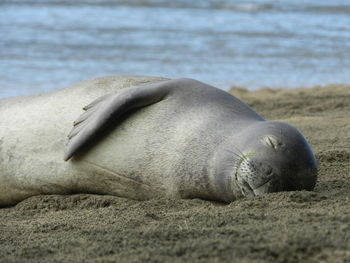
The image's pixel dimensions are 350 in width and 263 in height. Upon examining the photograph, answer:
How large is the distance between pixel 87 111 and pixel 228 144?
998 mm

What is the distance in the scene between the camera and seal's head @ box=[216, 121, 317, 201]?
3.96 m

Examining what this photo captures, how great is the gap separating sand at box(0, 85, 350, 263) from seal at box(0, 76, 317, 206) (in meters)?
0.11

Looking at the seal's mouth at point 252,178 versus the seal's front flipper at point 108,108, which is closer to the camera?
the seal's mouth at point 252,178

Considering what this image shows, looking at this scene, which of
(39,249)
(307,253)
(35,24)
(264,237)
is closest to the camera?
(307,253)

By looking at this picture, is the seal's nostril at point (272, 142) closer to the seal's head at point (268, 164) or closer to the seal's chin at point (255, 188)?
the seal's head at point (268, 164)

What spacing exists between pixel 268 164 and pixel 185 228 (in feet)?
2.34

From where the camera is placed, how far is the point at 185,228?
3.45 metres

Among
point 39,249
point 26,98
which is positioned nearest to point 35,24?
point 26,98

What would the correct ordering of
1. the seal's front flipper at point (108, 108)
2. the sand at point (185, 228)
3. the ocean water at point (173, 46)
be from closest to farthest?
1. the sand at point (185, 228)
2. the seal's front flipper at point (108, 108)
3. the ocean water at point (173, 46)

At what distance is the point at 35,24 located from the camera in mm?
16422

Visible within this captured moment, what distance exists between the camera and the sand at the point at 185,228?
2908 millimetres

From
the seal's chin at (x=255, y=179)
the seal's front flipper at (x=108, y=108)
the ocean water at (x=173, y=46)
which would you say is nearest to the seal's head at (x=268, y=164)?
the seal's chin at (x=255, y=179)

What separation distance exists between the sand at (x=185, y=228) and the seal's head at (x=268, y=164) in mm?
92

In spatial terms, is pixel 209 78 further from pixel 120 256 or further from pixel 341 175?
pixel 120 256
